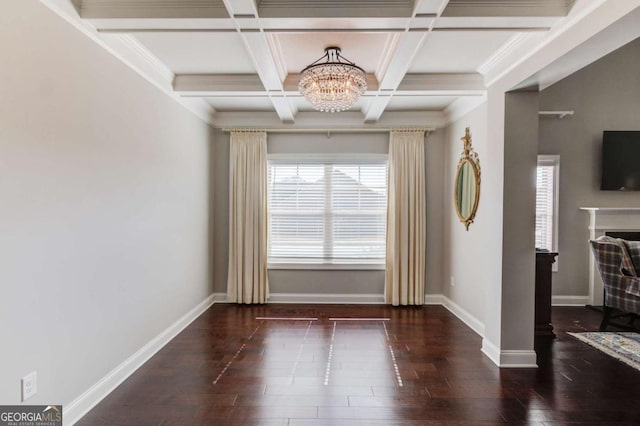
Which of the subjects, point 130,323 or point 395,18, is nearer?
point 395,18

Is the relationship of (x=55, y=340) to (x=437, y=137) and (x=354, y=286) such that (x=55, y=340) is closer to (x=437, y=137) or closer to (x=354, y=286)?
(x=354, y=286)

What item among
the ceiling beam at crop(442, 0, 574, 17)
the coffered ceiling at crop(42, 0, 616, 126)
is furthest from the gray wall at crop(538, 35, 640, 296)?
the ceiling beam at crop(442, 0, 574, 17)

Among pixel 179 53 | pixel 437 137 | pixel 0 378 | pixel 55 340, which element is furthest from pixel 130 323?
pixel 437 137

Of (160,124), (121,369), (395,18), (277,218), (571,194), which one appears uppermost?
(395,18)

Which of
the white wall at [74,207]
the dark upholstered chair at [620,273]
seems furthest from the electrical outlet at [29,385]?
the dark upholstered chair at [620,273]

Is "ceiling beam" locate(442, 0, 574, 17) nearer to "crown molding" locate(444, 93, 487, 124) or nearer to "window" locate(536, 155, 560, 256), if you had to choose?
"crown molding" locate(444, 93, 487, 124)

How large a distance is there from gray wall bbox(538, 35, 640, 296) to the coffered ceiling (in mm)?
1702

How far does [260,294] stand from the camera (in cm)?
503

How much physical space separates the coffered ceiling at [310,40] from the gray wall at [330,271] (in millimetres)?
672

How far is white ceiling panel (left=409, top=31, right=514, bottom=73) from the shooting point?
273cm

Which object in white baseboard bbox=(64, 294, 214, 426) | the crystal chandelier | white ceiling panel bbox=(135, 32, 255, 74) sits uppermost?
white ceiling panel bbox=(135, 32, 255, 74)

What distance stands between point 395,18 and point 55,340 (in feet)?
9.56

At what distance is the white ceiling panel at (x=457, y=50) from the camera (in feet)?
8.96

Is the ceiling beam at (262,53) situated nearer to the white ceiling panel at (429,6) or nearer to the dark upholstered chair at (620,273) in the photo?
the white ceiling panel at (429,6)
